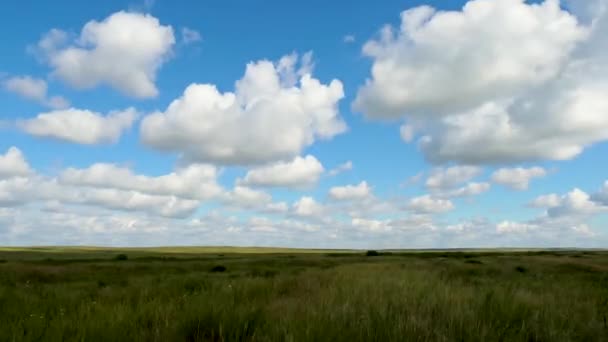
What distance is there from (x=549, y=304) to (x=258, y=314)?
Answer: 197 inches

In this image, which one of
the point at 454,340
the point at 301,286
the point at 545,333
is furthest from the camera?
the point at 301,286

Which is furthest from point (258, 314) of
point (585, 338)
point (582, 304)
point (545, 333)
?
point (582, 304)

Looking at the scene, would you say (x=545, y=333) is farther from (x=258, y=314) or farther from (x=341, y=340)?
(x=258, y=314)

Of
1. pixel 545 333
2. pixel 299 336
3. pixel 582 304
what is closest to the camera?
pixel 299 336

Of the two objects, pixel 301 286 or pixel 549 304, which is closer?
pixel 549 304

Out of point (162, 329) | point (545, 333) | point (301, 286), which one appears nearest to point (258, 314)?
point (162, 329)

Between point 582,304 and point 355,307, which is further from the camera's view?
point 582,304

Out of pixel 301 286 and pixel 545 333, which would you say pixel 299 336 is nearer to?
pixel 545 333

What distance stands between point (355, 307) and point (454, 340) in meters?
1.46

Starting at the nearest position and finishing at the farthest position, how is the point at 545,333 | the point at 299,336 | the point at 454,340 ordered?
1. the point at 299,336
2. the point at 454,340
3. the point at 545,333

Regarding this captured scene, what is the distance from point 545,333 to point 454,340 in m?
1.39

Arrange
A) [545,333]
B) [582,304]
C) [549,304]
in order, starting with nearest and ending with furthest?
[545,333], [549,304], [582,304]

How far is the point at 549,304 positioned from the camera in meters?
8.31

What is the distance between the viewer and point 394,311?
6211mm
